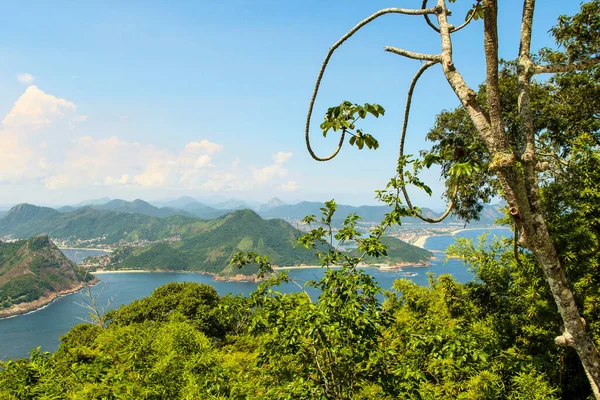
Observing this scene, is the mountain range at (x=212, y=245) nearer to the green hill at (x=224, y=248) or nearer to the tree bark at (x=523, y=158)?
the green hill at (x=224, y=248)

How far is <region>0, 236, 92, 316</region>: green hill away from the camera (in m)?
80.1

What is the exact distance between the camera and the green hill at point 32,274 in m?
80.1

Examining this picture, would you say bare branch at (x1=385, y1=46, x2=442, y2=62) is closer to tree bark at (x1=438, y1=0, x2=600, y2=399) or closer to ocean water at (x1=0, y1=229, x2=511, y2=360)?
tree bark at (x1=438, y1=0, x2=600, y2=399)

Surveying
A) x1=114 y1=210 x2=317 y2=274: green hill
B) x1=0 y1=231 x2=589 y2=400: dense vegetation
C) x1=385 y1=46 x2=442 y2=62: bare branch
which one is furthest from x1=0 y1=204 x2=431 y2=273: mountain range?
x1=385 y1=46 x2=442 y2=62: bare branch

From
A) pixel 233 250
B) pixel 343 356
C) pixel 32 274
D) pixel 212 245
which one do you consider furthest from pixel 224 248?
pixel 343 356

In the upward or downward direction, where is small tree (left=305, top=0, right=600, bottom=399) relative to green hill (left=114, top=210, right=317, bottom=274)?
upward

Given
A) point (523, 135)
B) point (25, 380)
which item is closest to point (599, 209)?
point (523, 135)

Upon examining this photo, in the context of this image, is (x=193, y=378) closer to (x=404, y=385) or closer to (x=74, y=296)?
(x=404, y=385)

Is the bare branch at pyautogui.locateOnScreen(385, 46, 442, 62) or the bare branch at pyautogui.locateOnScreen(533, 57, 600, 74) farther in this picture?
the bare branch at pyautogui.locateOnScreen(533, 57, 600, 74)

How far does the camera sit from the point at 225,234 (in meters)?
162

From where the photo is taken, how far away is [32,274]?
9269 centimetres

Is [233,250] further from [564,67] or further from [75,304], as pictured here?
[564,67]

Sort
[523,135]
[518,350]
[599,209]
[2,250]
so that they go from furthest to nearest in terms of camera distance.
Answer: [2,250] < [518,350] < [599,209] < [523,135]

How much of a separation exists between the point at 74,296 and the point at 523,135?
358 feet
